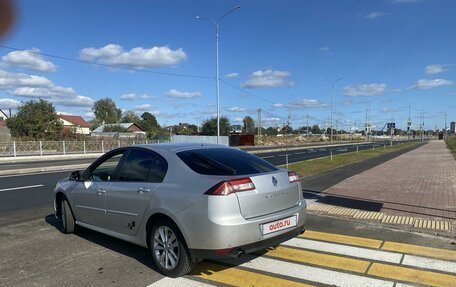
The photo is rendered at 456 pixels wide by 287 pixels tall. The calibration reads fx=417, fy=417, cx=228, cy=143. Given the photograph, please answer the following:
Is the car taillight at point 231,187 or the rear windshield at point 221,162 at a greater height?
the rear windshield at point 221,162

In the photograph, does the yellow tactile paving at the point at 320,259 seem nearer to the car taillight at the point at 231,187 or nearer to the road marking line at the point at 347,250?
the road marking line at the point at 347,250

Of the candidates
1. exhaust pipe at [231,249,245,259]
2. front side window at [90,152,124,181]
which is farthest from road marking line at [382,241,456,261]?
front side window at [90,152,124,181]

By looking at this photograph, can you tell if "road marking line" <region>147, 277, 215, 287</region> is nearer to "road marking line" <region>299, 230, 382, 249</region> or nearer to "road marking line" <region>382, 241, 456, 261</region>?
"road marking line" <region>299, 230, 382, 249</region>

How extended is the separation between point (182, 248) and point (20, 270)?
214 cm

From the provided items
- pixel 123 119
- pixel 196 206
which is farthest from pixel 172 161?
pixel 123 119

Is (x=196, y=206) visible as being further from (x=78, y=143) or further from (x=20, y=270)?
(x=78, y=143)

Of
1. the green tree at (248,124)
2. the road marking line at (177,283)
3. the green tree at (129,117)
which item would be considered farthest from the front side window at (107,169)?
the green tree at (129,117)

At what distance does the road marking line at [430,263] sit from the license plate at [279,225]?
1.47m

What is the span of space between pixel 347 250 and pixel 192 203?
2.49m

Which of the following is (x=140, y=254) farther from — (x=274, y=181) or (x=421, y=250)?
(x=421, y=250)

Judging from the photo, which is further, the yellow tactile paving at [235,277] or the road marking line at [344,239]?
the road marking line at [344,239]

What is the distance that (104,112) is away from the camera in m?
126

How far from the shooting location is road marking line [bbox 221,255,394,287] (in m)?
4.55

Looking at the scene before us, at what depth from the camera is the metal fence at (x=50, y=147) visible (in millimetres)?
38188
